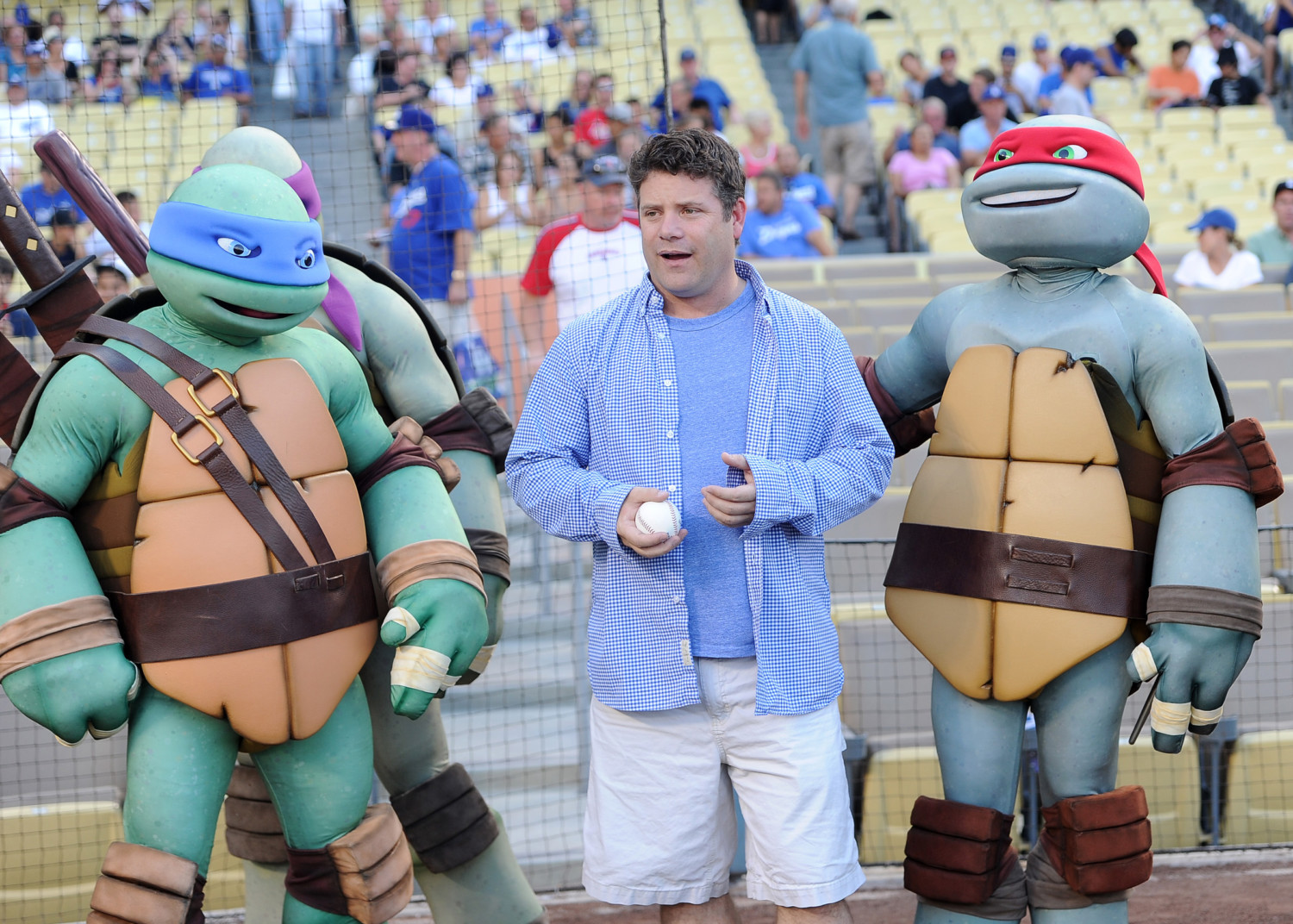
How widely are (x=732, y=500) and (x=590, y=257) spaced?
3.09 meters

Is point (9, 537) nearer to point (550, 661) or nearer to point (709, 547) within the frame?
point (709, 547)

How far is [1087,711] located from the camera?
9.32 feet

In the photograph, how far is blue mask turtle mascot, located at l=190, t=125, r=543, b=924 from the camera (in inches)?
121

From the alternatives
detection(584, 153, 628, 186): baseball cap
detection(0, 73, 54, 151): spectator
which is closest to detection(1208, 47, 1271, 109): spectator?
detection(584, 153, 628, 186): baseball cap

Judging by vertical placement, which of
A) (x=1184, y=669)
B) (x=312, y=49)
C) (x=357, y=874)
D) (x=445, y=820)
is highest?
(x=312, y=49)

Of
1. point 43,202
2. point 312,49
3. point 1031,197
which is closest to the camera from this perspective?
point 1031,197

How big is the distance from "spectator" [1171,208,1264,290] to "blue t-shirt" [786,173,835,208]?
2180 millimetres

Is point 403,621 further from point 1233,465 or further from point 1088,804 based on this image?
point 1233,465

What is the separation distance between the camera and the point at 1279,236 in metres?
8.01

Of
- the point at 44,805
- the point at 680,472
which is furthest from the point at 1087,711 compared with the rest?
the point at 44,805

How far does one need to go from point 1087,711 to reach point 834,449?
2.47 feet

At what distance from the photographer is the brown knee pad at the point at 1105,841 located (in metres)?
2.79

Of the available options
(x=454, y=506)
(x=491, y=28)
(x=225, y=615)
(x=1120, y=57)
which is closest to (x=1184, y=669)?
(x=454, y=506)

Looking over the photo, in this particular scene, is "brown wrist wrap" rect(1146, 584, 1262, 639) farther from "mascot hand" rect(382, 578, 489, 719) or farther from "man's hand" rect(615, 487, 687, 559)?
"mascot hand" rect(382, 578, 489, 719)
